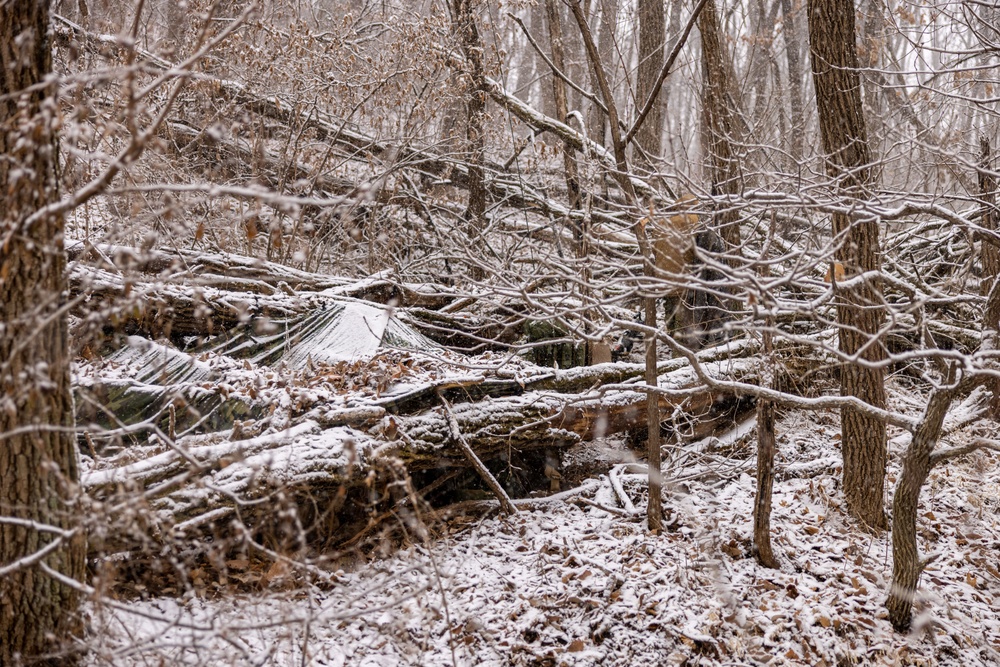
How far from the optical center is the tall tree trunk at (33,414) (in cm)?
264

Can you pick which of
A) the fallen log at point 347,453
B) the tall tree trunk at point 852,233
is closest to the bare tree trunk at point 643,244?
the fallen log at point 347,453

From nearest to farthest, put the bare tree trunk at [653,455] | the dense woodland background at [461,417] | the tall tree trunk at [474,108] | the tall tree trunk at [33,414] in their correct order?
the tall tree trunk at [33,414]
the dense woodland background at [461,417]
the bare tree trunk at [653,455]
the tall tree trunk at [474,108]

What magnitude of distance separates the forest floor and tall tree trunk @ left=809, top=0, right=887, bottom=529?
0.41 metres

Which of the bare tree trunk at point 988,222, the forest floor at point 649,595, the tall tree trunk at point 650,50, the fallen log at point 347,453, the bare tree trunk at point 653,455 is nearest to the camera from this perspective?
the fallen log at point 347,453

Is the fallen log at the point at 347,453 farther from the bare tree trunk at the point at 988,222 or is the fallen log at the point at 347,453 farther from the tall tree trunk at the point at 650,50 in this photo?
the tall tree trunk at the point at 650,50

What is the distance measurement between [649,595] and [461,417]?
6.06 ft

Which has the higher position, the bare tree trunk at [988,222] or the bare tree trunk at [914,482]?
the bare tree trunk at [988,222]

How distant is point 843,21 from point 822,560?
4.05 meters

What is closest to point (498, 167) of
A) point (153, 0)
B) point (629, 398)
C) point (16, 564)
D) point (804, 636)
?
point (629, 398)

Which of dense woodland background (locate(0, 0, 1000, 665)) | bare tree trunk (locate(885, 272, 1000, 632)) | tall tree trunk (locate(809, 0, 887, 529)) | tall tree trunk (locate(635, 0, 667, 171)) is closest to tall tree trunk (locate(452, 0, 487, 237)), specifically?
dense woodland background (locate(0, 0, 1000, 665))

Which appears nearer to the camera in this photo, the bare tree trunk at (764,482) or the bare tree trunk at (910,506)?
the bare tree trunk at (910,506)

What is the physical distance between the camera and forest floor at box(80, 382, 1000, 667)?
12.7ft

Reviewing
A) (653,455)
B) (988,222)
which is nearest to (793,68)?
(988,222)

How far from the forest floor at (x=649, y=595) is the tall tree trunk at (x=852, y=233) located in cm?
41
